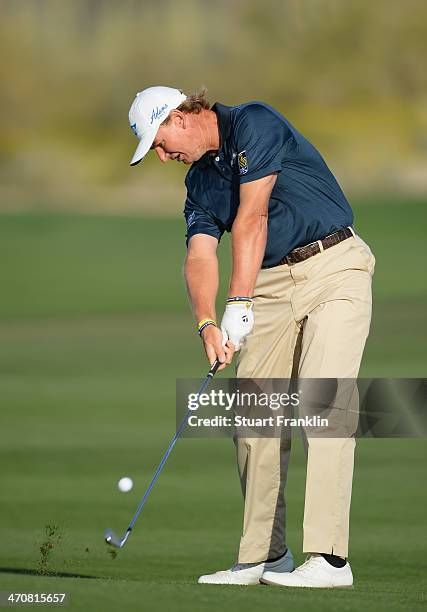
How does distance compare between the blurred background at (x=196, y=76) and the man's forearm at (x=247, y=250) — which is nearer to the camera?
the man's forearm at (x=247, y=250)

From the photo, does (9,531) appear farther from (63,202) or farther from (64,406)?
(63,202)

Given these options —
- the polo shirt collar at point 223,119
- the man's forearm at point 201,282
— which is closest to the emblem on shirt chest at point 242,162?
the polo shirt collar at point 223,119

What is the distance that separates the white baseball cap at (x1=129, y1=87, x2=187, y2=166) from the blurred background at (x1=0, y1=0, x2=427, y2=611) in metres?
1.66

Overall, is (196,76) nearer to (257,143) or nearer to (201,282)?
(201,282)

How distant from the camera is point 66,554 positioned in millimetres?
6078

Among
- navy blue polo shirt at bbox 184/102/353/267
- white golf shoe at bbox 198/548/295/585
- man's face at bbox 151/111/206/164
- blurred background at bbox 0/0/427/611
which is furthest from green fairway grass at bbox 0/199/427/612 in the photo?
man's face at bbox 151/111/206/164

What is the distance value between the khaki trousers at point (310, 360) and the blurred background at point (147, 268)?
0.38 metres

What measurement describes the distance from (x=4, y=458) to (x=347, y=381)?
4408mm

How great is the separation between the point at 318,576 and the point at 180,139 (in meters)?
1.73

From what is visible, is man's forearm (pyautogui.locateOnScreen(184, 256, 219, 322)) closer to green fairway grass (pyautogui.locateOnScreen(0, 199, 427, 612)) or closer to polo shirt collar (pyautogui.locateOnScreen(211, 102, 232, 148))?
polo shirt collar (pyautogui.locateOnScreen(211, 102, 232, 148))

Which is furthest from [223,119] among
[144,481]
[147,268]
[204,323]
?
[147,268]

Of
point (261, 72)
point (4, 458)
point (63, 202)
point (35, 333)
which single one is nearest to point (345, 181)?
point (261, 72)

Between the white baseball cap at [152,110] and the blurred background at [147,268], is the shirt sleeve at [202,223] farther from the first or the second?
the blurred background at [147,268]

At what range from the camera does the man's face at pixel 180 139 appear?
5.23 meters
